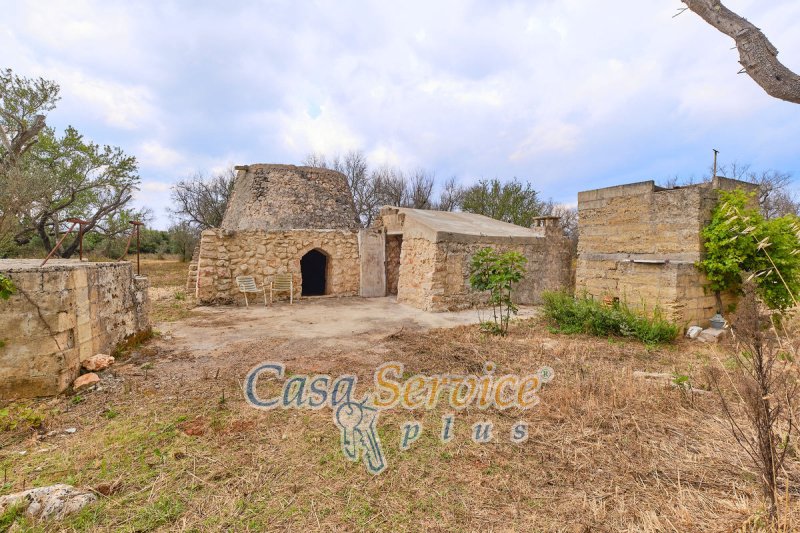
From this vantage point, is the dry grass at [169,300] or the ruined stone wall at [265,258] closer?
the dry grass at [169,300]

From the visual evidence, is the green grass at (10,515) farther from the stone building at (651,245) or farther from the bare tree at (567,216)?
the bare tree at (567,216)

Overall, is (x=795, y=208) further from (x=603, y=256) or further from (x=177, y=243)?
(x=177, y=243)

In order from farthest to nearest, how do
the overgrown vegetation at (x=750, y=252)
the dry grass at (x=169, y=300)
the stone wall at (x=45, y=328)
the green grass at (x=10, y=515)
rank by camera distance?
the dry grass at (x=169, y=300), the overgrown vegetation at (x=750, y=252), the stone wall at (x=45, y=328), the green grass at (x=10, y=515)

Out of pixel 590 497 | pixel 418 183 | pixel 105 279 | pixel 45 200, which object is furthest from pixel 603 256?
pixel 418 183

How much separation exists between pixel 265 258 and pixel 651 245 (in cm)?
910

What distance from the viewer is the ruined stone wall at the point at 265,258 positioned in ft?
33.7

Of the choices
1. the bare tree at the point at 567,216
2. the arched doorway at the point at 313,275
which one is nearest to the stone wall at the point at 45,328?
the arched doorway at the point at 313,275

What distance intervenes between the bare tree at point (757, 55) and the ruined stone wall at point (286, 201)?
449 inches

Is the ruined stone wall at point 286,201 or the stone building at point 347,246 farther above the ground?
the ruined stone wall at point 286,201

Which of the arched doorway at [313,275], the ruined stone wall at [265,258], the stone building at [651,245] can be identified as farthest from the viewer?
A: the arched doorway at [313,275]

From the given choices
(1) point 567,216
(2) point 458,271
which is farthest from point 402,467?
(1) point 567,216

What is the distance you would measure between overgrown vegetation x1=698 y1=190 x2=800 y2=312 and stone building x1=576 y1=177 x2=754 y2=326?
192 mm

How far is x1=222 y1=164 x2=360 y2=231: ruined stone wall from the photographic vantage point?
43.1ft

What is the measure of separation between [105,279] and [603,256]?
814cm
